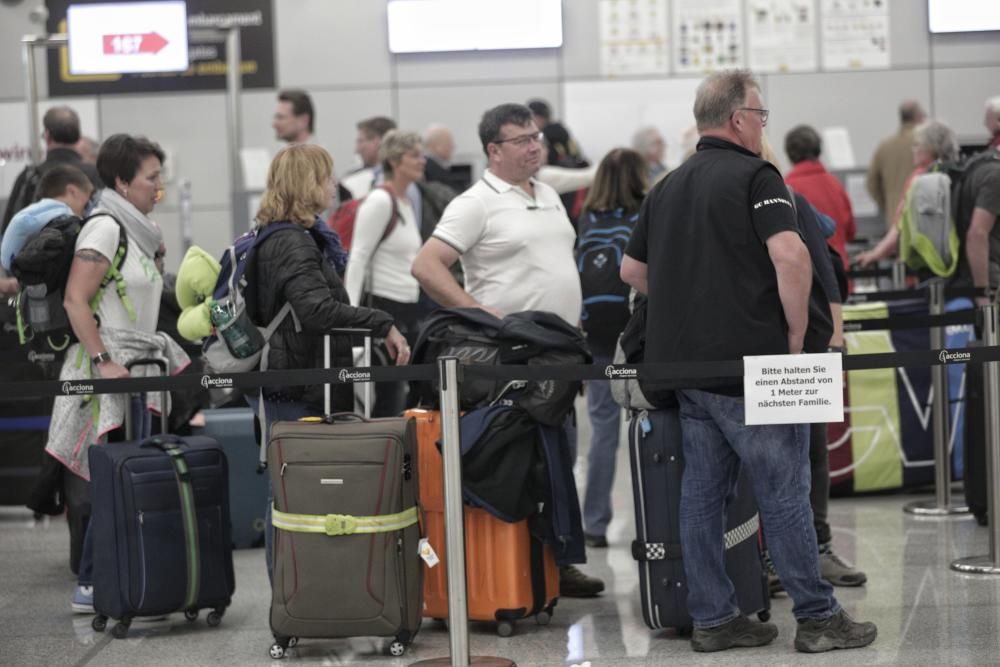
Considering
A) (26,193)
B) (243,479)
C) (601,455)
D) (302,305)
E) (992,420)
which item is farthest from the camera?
(26,193)

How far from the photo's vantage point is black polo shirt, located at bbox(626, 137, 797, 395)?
3912 mm

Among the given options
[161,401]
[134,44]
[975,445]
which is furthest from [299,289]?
[134,44]

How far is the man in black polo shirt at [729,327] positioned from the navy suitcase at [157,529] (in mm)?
1506

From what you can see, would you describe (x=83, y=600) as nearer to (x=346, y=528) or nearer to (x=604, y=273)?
(x=346, y=528)

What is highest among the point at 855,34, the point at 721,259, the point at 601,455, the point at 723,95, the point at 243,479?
the point at 855,34

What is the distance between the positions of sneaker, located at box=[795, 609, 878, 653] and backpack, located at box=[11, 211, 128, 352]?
2417 millimetres

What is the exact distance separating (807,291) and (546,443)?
3.22 ft

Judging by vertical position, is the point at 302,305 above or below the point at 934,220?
below

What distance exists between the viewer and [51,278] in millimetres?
4836

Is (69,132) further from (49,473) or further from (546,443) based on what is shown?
(546,443)

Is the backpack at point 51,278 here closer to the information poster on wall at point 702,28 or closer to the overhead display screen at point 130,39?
the overhead display screen at point 130,39

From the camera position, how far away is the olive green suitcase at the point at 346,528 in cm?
407

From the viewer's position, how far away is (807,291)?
388 centimetres

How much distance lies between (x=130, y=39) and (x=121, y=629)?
6550mm
